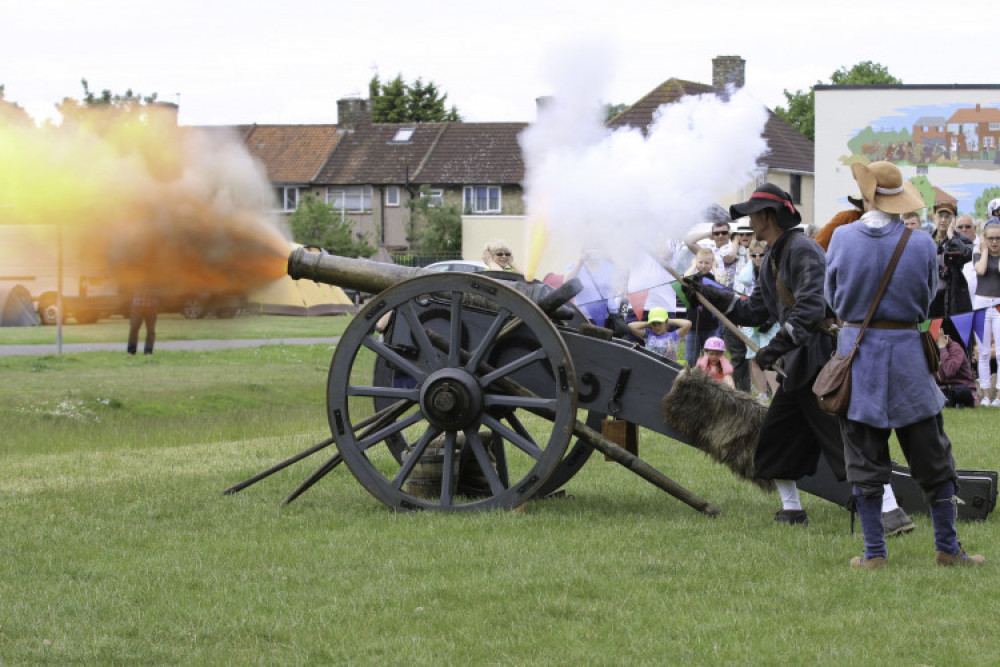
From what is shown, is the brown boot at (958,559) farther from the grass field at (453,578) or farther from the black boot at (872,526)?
the black boot at (872,526)

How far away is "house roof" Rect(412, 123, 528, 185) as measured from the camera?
56.5 metres

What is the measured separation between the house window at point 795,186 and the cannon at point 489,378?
125ft

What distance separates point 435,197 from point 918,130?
91.8 feet

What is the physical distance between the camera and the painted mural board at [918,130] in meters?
29.4

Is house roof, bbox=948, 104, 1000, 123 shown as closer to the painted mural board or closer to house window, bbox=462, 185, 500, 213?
the painted mural board

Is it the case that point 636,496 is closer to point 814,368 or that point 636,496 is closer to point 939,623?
point 814,368

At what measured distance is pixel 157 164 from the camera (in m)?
8.86

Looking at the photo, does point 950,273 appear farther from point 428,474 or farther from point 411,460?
point 411,460

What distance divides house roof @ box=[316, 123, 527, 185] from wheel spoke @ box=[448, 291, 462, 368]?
1898 inches

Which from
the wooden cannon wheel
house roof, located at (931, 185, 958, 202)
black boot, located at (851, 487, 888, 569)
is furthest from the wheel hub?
house roof, located at (931, 185, 958, 202)

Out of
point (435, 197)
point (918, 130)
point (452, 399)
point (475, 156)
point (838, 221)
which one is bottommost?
point (452, 399)

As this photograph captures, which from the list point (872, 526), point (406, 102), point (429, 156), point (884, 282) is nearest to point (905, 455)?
point (872, 526)

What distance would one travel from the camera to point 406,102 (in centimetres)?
7406

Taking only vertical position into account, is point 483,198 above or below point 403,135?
below
